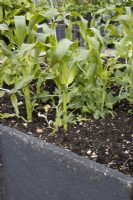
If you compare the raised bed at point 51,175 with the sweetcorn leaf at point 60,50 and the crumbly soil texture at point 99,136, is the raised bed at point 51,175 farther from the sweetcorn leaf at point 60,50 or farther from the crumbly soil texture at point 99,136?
the sweetcorn leaf at point 60,50

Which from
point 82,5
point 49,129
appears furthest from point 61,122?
point 82,5

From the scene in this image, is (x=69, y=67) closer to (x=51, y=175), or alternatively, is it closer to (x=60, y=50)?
(x=60, y=50)

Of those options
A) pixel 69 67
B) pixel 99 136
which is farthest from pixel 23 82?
pixel 99 136

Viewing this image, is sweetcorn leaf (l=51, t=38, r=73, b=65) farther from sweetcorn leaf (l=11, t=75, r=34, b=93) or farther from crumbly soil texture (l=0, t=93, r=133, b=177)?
crumbly soil texture (l=0, t=93, r=133, b=177)

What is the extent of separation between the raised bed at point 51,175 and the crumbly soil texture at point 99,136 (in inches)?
7.5

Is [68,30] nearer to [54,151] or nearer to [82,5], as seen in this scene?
[54,151]

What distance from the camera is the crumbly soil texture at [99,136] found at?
1.34 m

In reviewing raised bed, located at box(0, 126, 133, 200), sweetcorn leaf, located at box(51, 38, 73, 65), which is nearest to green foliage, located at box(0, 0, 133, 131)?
sweetcorn leaf, located at box(51, 38, 73, 65)

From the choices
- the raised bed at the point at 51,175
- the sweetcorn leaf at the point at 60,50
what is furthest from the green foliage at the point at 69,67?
the raised bed at the point at 51,175

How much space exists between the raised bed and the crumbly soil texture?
0.19 meters

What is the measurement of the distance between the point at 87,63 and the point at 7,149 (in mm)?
520

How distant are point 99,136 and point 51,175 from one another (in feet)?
1.22

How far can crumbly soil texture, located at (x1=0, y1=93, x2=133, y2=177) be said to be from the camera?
1.34 metres

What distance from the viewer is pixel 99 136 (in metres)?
1.50
